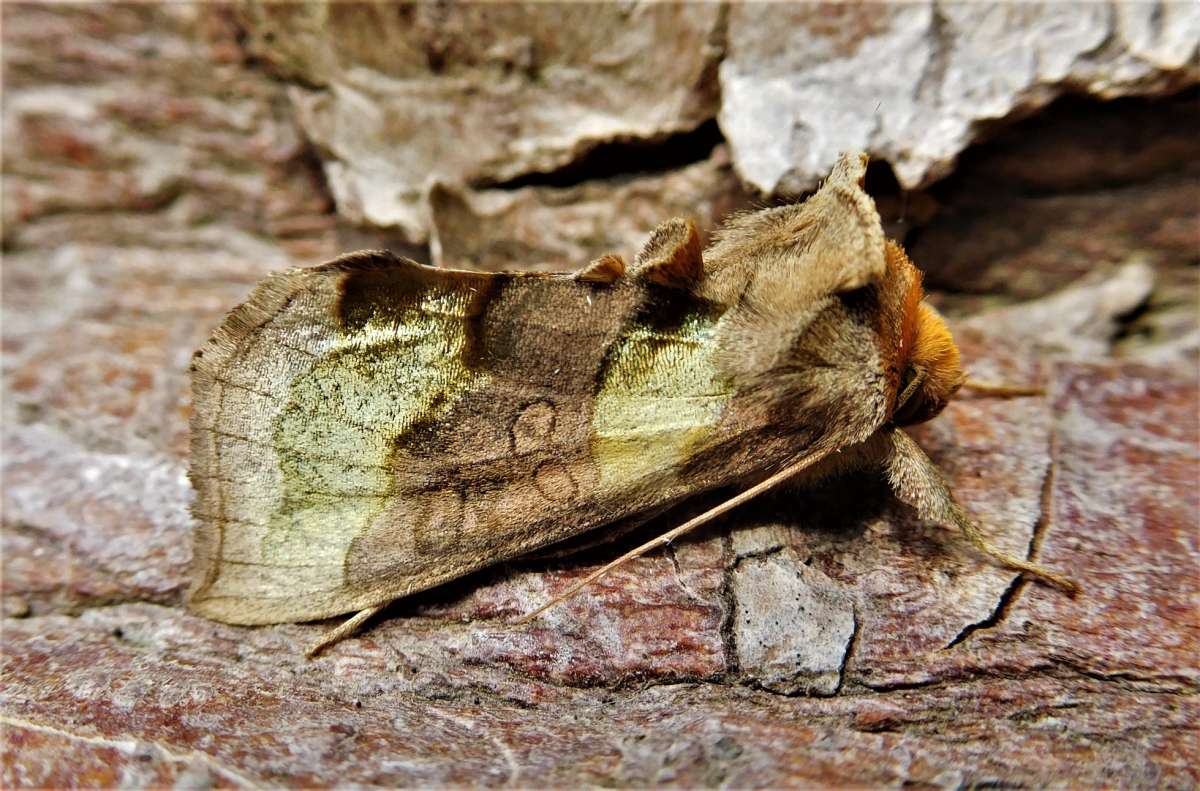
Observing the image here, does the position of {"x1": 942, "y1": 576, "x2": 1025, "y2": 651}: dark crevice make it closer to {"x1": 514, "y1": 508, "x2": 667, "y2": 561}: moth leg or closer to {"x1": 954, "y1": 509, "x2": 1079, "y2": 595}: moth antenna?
{"x1": 954, "y1": 509, "x2": 1079, "y2": 595}: moth antenna

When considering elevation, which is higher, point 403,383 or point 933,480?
point 403,383

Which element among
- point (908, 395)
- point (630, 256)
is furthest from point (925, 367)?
point (630, 256)

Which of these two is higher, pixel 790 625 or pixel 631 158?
pixel 631 158

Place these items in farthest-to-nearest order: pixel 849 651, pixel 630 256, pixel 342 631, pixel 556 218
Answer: pixel 556 218, pixel 630 256, pixel 342 631, pixel 849 651

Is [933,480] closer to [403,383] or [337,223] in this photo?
[403,383]

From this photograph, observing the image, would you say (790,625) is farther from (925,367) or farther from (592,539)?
(925,367)

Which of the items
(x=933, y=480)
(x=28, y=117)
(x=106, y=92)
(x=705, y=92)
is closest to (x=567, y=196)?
(x=705, y=92)
